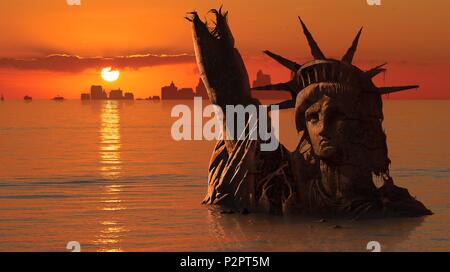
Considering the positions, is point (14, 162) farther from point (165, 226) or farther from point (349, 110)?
point (349, 110)

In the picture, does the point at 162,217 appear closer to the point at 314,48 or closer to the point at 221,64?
the point at 221,64

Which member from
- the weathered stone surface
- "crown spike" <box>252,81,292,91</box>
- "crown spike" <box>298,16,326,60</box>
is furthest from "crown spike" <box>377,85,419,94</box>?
"crown spike" <box>252,81,292,91</box>

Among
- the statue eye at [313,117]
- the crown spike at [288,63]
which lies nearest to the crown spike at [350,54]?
the crown spike at [288,63]

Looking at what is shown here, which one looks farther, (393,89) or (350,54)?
(350,54)

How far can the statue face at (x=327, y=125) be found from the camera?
934 inches

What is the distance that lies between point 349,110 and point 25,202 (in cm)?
1063

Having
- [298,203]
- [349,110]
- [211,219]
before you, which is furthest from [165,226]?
[349,110]

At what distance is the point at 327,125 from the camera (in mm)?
23844

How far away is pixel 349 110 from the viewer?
2373 centimetres

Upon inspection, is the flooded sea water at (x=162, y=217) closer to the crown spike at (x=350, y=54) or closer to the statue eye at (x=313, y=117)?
the statue eye at (x=313, y=117)

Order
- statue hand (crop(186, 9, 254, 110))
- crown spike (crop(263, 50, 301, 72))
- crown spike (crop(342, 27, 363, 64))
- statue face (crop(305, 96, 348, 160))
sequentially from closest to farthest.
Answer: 1. statue face (crop(305, 96, 348, 160))
2. crown spike (crop(342, 27, 363, 64))
3. crown spike (crop(263, 50, 301, 72))
4. statue hand (crop(186, 9, 254, 110))

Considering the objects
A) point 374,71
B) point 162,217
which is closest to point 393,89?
point 374,71

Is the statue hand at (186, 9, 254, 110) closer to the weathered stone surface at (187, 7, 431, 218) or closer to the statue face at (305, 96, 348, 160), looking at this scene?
the weathered stone surface at (187, 7, 431, 218)

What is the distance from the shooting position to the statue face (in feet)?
77.9
